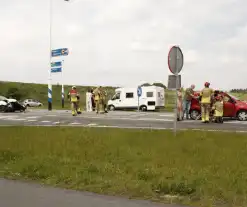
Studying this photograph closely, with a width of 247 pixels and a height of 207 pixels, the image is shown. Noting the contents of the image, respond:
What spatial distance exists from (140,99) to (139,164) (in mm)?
29817

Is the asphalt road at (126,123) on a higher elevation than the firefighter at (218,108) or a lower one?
lower

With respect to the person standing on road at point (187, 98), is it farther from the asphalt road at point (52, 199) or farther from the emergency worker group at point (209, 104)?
the asphalt road at point (52, 199)

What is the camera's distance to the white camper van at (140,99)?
37.1 metres

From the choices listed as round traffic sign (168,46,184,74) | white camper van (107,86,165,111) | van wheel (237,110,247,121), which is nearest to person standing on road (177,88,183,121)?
van wheel (237,110,247,121)

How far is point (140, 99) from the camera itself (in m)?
37.3

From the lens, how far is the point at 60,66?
3325 centimetres

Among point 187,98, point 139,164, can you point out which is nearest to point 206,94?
point 187,98

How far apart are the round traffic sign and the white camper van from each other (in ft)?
87.5

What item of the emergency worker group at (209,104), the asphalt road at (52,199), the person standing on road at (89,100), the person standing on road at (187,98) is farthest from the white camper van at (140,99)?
the asphalt road at (52,199)

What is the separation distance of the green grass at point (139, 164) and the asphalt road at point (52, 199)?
1.07 ft

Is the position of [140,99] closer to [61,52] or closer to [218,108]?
[61,52]

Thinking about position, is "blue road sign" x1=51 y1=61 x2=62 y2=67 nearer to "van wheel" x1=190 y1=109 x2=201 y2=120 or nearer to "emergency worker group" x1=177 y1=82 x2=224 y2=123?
"van wheel" x1=190 y1=109 x2=201 y2=120

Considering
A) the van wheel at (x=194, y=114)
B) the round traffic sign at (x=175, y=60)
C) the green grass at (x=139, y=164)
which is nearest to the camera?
the green grass at (x=139, y=164)

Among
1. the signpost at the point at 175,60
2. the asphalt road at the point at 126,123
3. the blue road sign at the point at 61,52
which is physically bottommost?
the asphalt road at the point at 126,123
